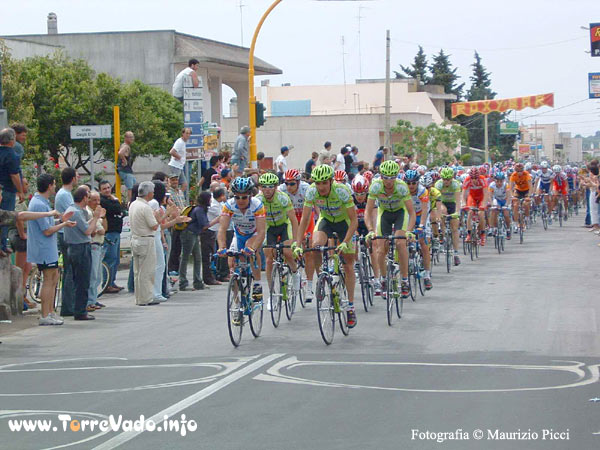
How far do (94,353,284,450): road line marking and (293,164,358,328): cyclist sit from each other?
2.20m

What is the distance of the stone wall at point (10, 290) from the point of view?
48.6ft

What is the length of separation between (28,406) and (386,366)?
3.71 m

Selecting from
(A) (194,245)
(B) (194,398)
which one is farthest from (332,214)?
(A) (194,245)

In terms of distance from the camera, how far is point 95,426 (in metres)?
7.95

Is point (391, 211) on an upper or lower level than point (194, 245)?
upper

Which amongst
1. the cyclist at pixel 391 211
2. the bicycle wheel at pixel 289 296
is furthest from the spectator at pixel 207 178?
the bicycle wheel at pixel 289 296

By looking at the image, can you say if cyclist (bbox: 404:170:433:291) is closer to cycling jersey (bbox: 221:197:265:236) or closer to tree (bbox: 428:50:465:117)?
cycling jersey (bbox: 221:197:265:236)

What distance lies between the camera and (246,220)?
43.2 feet

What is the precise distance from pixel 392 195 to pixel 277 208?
1941 mm

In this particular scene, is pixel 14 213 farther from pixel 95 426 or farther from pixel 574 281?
pixel 574 281

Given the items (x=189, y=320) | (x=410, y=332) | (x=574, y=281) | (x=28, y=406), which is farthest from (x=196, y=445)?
(x=574, y=281)

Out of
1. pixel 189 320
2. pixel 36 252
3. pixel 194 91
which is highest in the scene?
pixel 194 91

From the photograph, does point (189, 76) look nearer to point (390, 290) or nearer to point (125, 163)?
point (125, 163)

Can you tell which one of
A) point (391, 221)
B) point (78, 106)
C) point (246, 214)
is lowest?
point (391, 221)
